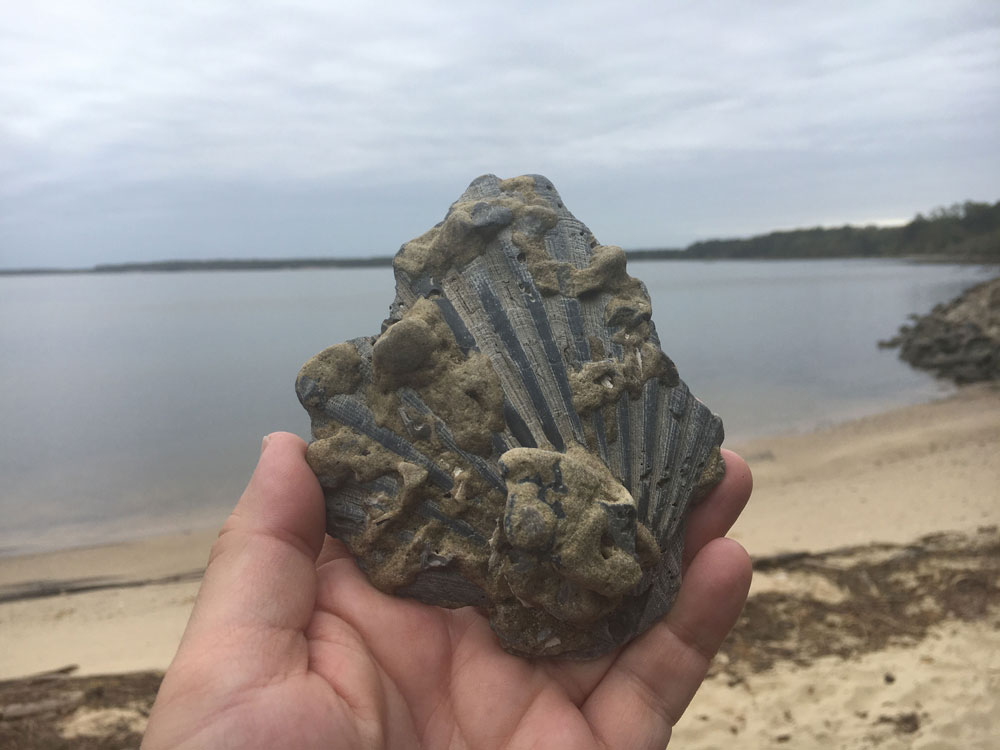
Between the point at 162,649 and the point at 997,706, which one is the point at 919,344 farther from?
the point at 162,649

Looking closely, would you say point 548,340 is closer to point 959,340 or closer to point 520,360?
point 520,360

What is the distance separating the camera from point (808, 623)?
15.6 feet

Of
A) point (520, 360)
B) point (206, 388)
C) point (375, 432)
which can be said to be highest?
point (520, 360)

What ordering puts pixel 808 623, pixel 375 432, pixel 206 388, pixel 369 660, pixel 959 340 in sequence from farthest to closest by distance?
pixel 959 340, pixel 206 388, pixel 808 623, pixel 375 432, pixel 369 660

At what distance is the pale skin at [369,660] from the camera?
1992mm

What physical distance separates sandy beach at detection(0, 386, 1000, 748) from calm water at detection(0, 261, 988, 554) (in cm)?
164

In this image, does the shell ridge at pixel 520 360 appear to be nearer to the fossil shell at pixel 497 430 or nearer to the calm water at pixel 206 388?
the fossil shell at pixel 497 430

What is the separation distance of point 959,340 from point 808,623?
17.4 metres

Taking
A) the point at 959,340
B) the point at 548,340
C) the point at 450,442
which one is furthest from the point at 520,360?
the point at 959,340

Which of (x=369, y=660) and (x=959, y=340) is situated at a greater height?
(x=959, y=340)

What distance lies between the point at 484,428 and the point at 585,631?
2.54 ft

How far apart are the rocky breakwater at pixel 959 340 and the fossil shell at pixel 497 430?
16513 mm

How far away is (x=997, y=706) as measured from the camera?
12.0 feet

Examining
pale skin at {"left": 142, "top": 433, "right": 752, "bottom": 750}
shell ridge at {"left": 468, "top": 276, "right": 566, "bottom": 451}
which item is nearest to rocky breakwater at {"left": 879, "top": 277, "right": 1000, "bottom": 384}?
pale skin at {"left": 142, "top": 433, "right": 752, "bottom": 750}
